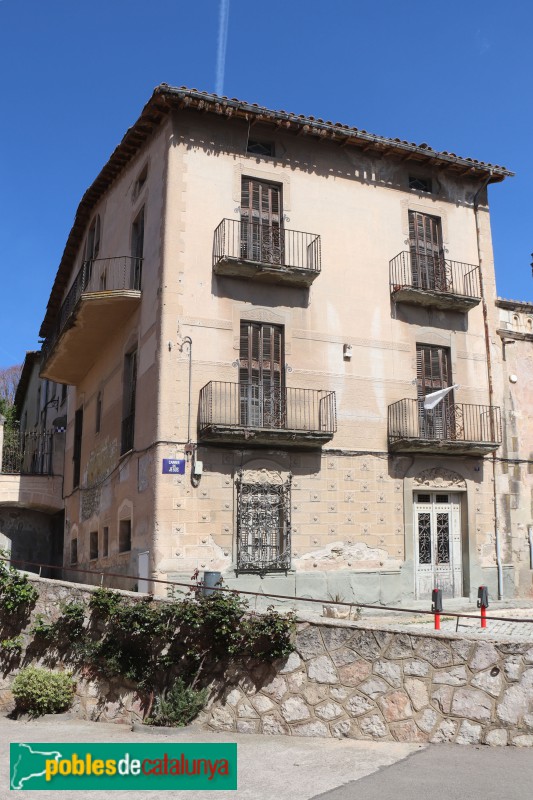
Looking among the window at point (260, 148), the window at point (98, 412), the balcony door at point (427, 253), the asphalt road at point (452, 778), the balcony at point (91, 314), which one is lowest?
the asphalt road at point (452, 778)

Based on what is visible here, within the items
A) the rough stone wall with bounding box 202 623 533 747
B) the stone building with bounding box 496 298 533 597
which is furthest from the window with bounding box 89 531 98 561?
the rough stone wall with bounding box 202 623 533 747

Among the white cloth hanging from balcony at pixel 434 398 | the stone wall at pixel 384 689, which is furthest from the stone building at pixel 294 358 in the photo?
the stone wall at pixel 384 689

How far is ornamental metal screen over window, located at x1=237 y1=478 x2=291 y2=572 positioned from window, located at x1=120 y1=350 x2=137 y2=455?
11.2 ft

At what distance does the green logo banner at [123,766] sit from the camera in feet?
25.8

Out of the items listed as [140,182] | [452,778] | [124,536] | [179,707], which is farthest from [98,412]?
[452,778]

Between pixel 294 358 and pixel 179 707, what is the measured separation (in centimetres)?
938

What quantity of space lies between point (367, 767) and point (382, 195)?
15.0 metres

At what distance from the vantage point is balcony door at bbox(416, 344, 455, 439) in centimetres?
1888

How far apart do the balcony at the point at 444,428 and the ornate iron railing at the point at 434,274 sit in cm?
297

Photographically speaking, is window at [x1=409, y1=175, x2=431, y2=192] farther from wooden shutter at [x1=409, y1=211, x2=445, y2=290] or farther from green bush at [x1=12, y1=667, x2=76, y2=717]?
green bush at [x1=12, y1=667, x2=76, y2=717]

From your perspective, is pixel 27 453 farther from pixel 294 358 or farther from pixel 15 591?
pixel 15 591

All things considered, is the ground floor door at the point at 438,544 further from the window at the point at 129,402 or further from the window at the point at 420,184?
the window at the point at 420,184

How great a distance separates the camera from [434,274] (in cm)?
1998

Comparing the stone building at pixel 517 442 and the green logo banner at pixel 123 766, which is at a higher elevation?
the stone building at pixel 517 442
